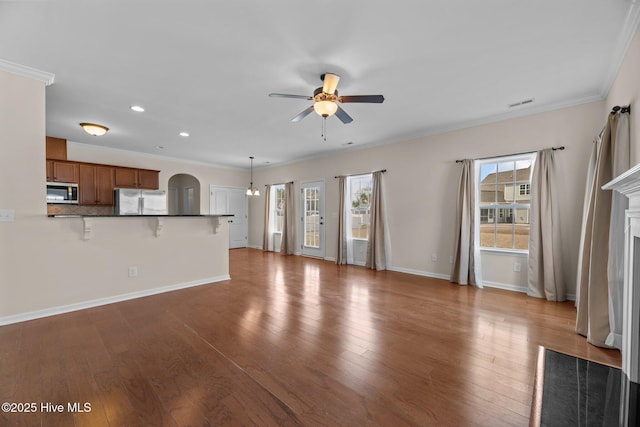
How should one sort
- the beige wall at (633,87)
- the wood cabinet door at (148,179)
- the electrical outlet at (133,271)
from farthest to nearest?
the wood cabinet door at (148,179) → the electrical outlet at (133,271) → the beige wall at (633,87)

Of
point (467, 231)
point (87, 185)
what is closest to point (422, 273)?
point (467, 231)

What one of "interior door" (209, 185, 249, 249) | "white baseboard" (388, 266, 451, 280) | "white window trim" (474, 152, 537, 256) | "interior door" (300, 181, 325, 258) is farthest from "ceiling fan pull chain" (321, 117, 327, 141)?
"interior door" (209, 185, 249, 249)

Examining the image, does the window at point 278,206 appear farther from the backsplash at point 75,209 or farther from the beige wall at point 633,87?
the beige wall at point 633,87

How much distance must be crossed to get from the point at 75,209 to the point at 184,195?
10.5 feet

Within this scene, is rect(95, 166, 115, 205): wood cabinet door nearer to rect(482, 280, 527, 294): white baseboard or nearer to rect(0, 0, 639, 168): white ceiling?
rect(0, 0, 639, 168): white ceiling

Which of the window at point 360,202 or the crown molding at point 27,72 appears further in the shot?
the window at point 360,202

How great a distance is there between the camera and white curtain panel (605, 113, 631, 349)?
2.29m

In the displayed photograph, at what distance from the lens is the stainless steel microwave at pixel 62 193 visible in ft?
16.2

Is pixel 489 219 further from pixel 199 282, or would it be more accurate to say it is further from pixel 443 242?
pixel 199 282

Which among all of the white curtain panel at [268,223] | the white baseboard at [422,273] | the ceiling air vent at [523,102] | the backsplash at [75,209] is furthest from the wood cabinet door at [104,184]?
the ceiling air vent at [523,102]

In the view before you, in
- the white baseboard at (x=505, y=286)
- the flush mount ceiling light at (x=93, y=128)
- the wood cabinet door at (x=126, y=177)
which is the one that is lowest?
the white baseboard at (x=505, y=286)

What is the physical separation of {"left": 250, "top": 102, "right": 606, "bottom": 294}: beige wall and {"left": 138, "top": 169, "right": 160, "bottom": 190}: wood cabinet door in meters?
4.33

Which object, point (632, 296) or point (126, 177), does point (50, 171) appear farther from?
point (632, 296)

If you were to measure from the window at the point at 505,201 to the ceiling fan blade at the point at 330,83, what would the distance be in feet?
10.1
